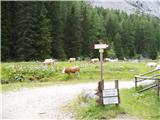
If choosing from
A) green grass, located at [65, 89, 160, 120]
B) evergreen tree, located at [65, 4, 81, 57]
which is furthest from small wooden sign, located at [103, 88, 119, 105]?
evergreen tree, located at [65, 4, 81, 57]

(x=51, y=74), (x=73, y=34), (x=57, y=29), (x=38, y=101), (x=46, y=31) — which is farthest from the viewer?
(x=73, y=34)

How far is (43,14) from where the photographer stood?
5731 cm

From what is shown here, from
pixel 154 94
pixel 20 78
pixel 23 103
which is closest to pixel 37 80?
pixel 20 78

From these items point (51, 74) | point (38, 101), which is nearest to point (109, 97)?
point (38, 101)

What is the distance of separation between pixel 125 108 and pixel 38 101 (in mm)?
5106

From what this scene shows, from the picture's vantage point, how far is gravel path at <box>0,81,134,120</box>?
57.7 feet

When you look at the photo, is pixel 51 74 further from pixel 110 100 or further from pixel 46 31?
pixel 46 31

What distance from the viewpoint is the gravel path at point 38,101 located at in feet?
57.7

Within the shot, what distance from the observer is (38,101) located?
20828 mm

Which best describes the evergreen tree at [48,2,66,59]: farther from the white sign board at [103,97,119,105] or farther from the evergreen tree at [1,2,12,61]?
the white sign board at [103,97,119,105]

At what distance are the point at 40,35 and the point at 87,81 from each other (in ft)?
86.3

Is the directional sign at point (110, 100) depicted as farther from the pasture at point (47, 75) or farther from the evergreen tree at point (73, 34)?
the evergreen tree at point (73, 34)

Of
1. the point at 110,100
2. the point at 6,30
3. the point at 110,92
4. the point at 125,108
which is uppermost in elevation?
the point at 6,30

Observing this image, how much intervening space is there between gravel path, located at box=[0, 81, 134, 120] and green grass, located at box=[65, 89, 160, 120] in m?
0.65
